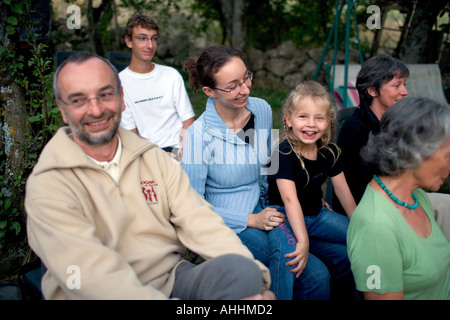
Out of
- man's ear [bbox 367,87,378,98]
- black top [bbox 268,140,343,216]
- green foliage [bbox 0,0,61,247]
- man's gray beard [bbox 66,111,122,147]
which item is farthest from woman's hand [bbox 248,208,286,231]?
green foliage [bbox 0,0,61,247]

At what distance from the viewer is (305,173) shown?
241 cm

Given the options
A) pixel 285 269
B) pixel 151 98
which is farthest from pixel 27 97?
pixel 285 269

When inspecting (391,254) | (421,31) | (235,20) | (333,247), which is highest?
(235,20)

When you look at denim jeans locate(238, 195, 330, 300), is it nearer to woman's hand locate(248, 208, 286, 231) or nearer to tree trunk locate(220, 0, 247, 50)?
woman's hand locate(248, 208, 286, 231)

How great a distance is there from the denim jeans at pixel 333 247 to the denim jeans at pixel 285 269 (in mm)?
137

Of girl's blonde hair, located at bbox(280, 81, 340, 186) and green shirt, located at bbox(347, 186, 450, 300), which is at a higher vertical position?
girl's blonde hair, located at bbox(280, 81, 340, 186)

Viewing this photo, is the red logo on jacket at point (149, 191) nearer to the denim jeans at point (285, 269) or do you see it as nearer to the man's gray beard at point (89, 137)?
the man's gray beard at point (89, 137)

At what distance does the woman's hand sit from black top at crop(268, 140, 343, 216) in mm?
198

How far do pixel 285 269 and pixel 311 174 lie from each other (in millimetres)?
616

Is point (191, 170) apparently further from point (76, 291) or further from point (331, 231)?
point (76, 291)

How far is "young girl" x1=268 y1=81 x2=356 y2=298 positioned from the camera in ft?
7.77

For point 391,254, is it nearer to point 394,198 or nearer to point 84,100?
point 394,198

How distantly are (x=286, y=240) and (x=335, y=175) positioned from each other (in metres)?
0.63
